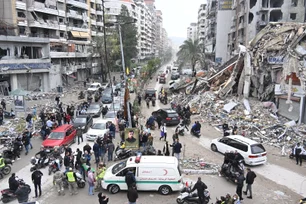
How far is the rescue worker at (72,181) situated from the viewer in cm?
1197

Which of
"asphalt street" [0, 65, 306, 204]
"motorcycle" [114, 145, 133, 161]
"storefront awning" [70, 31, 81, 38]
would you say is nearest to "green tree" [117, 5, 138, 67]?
"storefront awning" [70, 31, 81, 38]

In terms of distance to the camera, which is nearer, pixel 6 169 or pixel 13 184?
pixel 13 184

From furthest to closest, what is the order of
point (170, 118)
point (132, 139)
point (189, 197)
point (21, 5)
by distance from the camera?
point (21, 5) → point (170, 118) → point (132, 139) → point (189, 197)

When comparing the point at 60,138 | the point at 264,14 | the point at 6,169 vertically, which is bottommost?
the point at 6,169

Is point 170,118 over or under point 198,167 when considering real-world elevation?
over

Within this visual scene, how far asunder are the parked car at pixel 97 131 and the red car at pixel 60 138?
1.12 m

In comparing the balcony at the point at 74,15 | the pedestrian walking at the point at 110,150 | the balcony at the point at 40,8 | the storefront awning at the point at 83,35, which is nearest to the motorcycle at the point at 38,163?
the pedestrian walking at the point at 110,150

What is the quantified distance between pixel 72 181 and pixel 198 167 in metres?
6.52

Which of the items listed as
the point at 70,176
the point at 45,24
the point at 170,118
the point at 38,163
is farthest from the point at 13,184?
the point at 45,24

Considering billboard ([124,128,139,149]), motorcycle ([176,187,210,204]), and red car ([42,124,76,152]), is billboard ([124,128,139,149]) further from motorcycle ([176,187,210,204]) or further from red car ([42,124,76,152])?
motorcycle ([176,187,210,204])

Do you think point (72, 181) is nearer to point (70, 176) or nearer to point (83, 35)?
Result: point (70, 176)

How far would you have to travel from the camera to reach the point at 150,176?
1201 cm

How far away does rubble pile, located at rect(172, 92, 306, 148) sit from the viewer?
786 inches

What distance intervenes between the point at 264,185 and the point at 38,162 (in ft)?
36.8
